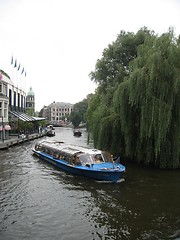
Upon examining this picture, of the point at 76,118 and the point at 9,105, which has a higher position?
the point at 9,105

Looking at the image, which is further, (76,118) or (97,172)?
(76,118)

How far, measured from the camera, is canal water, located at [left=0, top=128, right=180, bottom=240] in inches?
456

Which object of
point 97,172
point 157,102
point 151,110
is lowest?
point 97,172

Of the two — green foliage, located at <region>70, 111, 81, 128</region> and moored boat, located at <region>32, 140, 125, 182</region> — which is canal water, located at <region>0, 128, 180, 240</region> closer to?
moored boat, located at <region>32, 140, 125, 182</region>

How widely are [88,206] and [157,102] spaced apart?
35.1 ft

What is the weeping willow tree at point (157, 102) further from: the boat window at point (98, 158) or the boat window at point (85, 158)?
the boat window at point (85, 158)

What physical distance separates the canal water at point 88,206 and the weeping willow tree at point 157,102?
2009 mm

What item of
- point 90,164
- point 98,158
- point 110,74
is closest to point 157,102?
point 98,158

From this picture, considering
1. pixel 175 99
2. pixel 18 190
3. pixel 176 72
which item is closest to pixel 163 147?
pixel 175 99

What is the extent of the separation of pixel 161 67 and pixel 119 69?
10.6 metres

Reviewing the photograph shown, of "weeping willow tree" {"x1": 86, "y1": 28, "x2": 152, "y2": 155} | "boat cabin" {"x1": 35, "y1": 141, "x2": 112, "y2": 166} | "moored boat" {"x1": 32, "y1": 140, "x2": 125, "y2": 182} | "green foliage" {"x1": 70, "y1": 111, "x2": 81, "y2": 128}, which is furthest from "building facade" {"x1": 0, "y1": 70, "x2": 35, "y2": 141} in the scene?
"green foliage" {"x1": 70, "y1": 111, "x2": 81, "y2": 128}

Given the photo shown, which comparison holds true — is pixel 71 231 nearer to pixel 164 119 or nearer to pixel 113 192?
pixel 113 192

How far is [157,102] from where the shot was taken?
21109 millimetres

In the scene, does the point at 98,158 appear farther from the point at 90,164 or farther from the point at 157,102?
the point at 157,102
